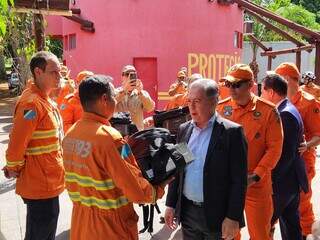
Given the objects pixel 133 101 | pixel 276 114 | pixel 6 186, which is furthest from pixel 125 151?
pixel 6 186

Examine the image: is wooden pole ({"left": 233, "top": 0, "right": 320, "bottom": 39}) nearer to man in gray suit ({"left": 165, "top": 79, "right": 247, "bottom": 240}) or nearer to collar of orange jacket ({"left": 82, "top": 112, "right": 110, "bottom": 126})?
man in gray suit ({"left": 165, "top": 79, "right": 247, "bottom": 240})

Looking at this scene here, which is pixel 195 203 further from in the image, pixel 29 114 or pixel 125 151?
pixel 29 114

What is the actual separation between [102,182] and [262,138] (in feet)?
5.42

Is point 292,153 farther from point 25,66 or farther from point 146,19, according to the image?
point 146,19

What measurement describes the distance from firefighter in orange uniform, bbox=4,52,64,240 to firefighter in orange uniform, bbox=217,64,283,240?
156cm

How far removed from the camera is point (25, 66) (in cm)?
920

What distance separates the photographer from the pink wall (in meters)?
16.2

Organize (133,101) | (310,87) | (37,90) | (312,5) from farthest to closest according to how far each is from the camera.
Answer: (312,5) < (310,87) < (133,101) < (37,90)

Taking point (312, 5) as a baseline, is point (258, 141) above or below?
below

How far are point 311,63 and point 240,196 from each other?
33548 millimetres

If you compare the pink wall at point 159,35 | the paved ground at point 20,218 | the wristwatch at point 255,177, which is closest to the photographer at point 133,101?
the paved ground at point 20,218

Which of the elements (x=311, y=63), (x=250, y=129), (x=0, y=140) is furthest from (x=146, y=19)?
(x=311, y=63)

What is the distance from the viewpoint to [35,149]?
3936 mm

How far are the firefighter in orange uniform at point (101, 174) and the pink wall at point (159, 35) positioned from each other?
1338cm
